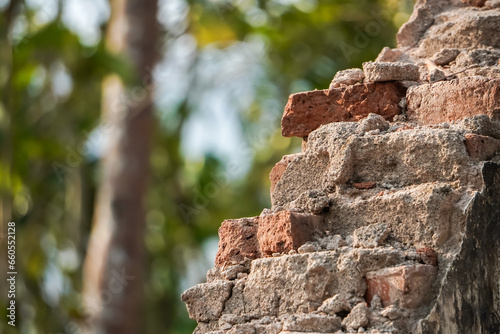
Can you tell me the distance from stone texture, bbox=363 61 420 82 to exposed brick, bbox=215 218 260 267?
608 millimetres

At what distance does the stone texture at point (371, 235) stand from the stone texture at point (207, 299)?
0.44 metres

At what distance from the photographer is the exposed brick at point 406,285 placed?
2072 mm

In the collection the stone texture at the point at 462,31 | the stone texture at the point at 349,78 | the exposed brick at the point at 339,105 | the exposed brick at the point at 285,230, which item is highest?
the stone texture at the point at 462,31

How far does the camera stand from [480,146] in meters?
2.24

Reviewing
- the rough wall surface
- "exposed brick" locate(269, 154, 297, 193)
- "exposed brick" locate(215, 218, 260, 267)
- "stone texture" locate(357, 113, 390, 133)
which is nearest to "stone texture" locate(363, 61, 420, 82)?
the rough wall surface

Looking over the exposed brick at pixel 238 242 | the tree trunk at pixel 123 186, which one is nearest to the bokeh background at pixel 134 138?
the tree trunk at pixel 123 186

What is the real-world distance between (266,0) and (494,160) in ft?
31.0

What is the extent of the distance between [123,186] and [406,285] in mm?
6776

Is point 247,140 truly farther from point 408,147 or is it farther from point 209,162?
point 408,147

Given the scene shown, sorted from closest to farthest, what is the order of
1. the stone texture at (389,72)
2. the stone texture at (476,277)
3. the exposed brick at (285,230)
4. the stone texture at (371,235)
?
the stone texture at (476,277), the stone texture at (371,235), the exposed brick at (285,230), the stone texture at (389,72)

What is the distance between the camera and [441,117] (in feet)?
7.99

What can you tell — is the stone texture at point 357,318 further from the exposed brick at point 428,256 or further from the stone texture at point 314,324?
the exposed brick at point 428,256

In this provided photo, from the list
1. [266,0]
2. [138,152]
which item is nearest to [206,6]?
[266,0]

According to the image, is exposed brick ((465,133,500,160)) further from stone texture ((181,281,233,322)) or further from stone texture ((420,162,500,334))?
stone texture ((181,281,233,322))
